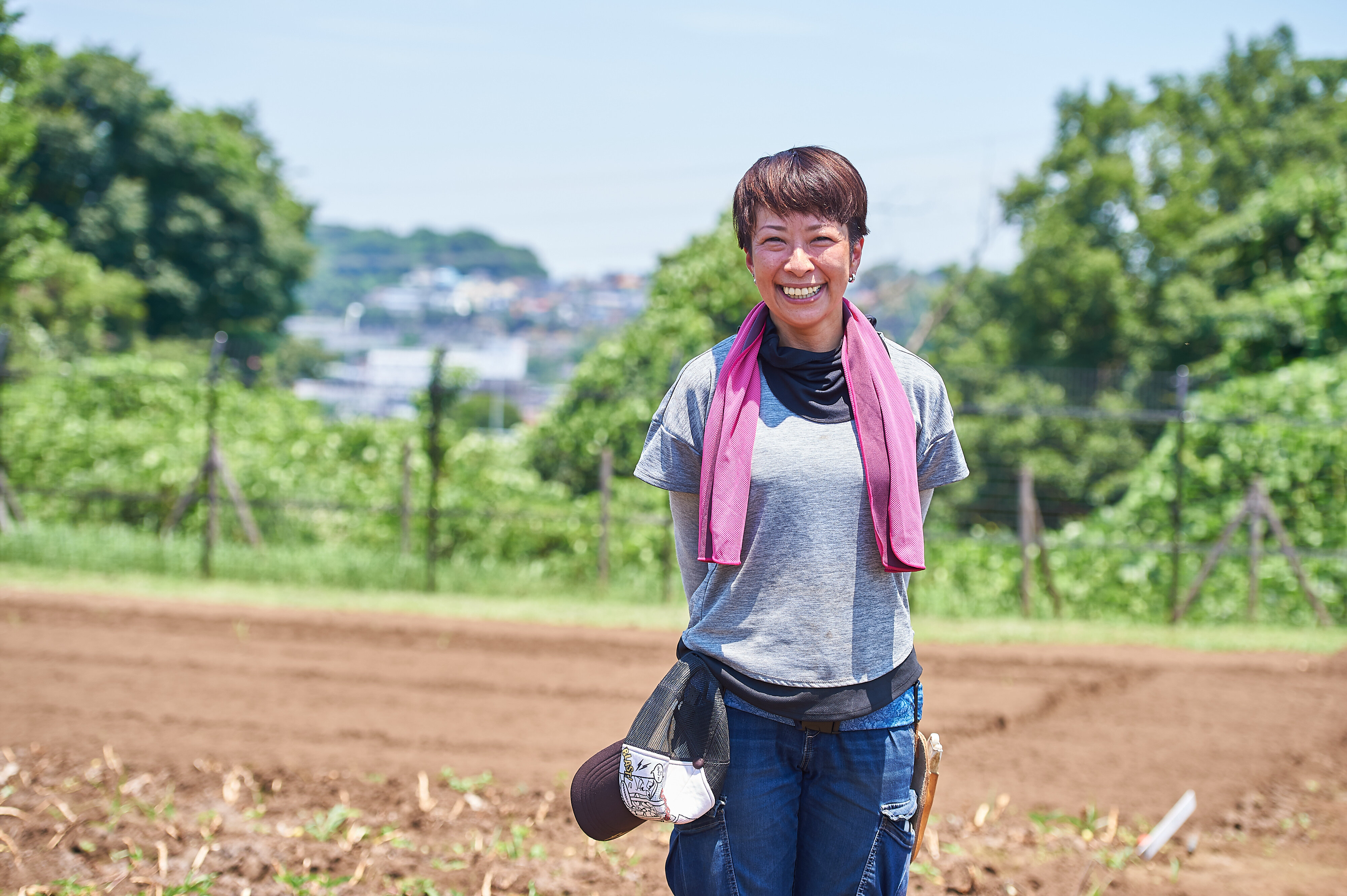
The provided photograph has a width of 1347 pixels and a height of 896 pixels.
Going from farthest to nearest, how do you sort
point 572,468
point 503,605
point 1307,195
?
point 1307,195, point 572,468, point 503,605

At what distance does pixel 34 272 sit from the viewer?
57.6 ft

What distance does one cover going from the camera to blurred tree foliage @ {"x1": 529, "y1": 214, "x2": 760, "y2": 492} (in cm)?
1180

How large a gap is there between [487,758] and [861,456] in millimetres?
3941

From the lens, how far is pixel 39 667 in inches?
283

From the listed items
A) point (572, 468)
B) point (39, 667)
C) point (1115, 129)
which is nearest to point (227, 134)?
point (1115, 129)

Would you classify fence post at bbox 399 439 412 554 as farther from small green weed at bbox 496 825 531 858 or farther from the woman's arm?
the woman's arm

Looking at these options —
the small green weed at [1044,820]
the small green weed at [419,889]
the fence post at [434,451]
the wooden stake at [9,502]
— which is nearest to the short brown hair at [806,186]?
the small green weed at [419,889]

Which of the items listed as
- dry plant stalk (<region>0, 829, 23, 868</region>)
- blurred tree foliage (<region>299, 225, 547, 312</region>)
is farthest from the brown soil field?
blurred tree foliage (<region>299, 225, 547, 312</region>)

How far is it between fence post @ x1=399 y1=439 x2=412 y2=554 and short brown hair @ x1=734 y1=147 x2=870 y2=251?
29.2 ft

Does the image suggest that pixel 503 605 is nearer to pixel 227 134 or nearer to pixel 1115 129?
pixel 1115 129

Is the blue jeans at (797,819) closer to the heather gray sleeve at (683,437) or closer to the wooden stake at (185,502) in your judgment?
the heather gray sleeve at (683,437)

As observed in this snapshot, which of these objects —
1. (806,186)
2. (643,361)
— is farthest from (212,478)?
(806,186)

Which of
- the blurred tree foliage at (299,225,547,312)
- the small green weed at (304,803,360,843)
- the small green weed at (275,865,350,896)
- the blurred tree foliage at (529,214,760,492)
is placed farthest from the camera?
the blurred tree foliage at (299,225,547,312)

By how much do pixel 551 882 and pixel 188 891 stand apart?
1185mm
